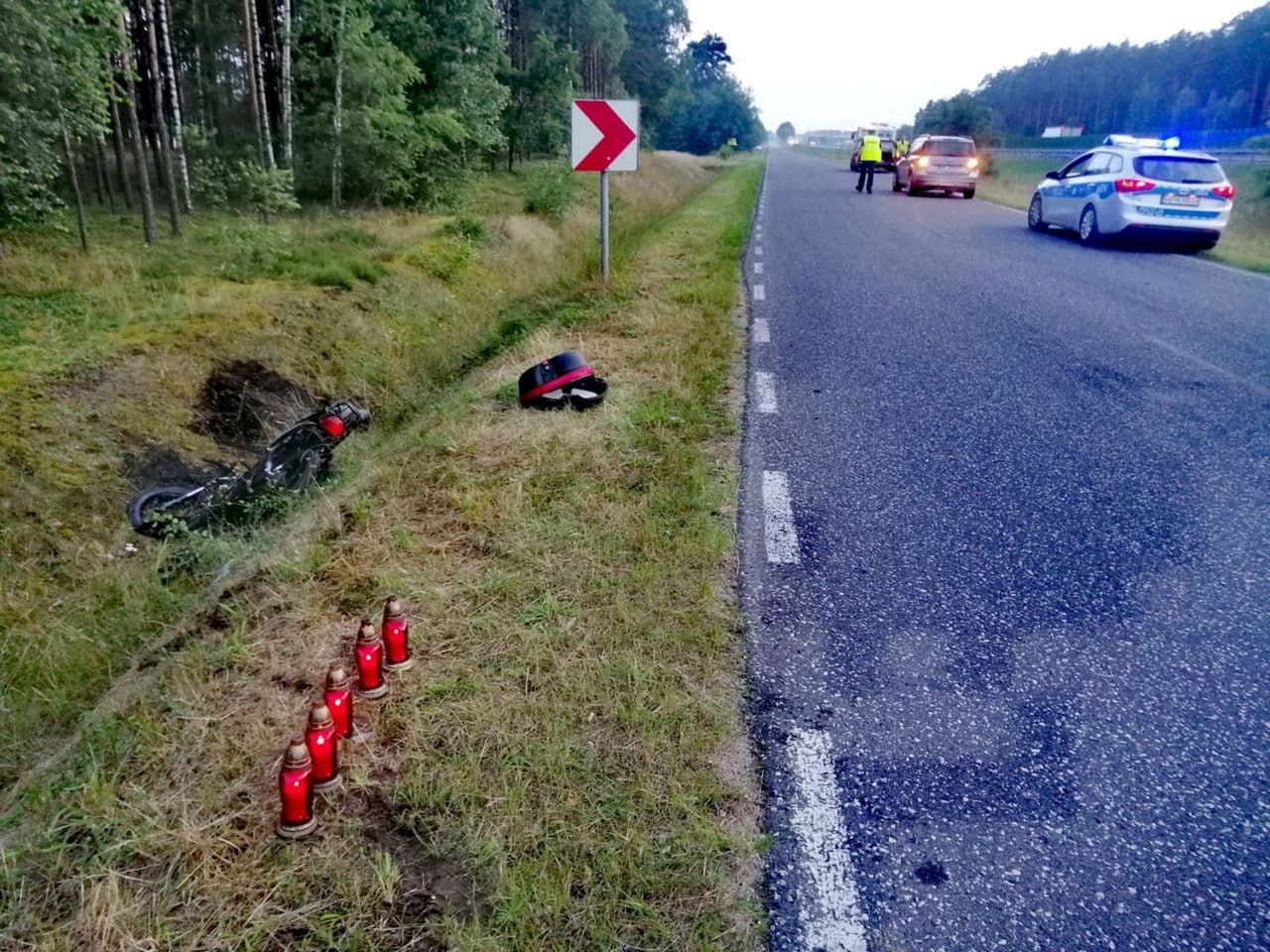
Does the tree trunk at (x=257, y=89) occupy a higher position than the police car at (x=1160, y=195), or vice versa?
the tree trunk at (x=257, y=89)

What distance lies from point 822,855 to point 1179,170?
13.8 meters

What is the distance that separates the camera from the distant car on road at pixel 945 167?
69.9 feet

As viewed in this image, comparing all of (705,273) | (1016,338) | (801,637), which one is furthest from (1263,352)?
(801,637)

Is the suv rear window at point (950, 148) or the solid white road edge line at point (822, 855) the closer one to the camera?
the solid white road edge line at point (822, 855)

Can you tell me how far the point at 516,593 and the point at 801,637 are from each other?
3.70 feet

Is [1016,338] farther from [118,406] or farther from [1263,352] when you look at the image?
[118,406]

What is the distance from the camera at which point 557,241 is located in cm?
1277

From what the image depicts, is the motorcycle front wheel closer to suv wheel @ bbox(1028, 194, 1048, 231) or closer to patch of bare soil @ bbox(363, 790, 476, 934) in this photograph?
patch of bare soil @ bbox(363, 790, 476, 934)

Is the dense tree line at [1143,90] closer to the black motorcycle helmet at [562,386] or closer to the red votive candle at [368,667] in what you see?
the black motorcycle helmet at [562,386]

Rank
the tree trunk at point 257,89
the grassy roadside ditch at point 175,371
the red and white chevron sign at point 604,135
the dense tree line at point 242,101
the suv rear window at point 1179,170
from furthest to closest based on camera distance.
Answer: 1. the tree trunk at point 257,89
2. the suv rear window at point 1179,170
3. the dense tree line at point 242,101
4. the red and white chevron sign at point 604,135
5. the grassy roadside ditch at point 175,371

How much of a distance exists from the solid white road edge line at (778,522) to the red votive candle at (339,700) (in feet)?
6.04

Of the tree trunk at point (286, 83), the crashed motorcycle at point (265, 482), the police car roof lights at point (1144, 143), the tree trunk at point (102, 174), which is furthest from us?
the tree trunk at point (102, 174)

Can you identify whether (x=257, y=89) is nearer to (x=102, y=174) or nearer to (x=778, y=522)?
(x=102, y=174)

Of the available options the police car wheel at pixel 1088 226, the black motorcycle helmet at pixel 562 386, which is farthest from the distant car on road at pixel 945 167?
the black motorcycle helmet at pixel 562 386
